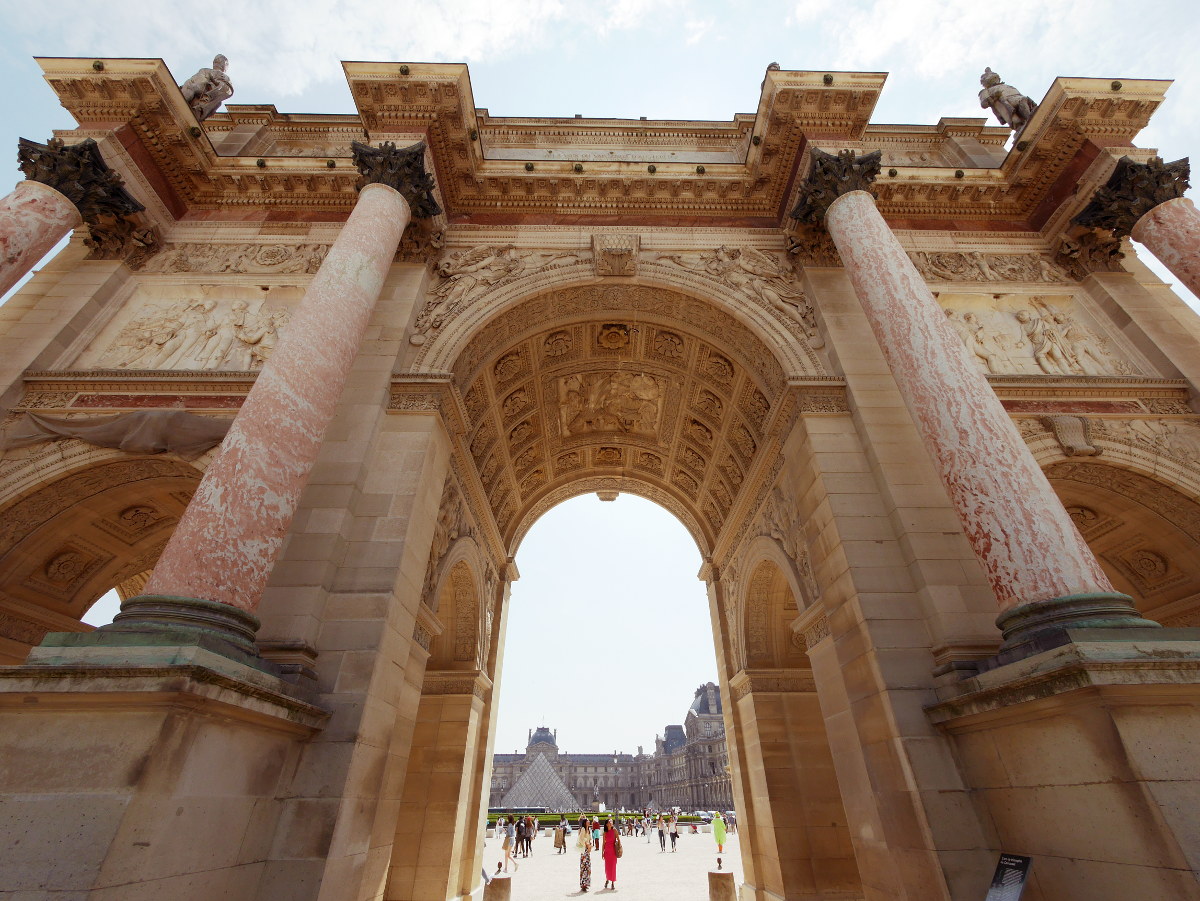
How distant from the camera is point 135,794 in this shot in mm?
3518

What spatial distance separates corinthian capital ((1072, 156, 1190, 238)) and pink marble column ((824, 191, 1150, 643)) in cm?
507

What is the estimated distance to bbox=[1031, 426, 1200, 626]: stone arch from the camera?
8.30 meters

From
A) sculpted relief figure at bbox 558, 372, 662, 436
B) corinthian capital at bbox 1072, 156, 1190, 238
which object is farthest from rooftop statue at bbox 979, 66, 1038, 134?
sculpted relief figure at bbox 558, 372, 662, 436

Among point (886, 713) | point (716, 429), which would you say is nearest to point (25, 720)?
point (886, 713)

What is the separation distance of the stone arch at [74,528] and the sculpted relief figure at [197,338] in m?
1.69

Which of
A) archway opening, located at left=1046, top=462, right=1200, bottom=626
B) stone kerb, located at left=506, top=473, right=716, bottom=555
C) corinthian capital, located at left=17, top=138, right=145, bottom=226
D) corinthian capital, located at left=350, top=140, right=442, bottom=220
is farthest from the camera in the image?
stone kerb, located at left=506, top=473, right=716, bottom=555

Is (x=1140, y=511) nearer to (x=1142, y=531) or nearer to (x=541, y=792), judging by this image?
(x=1142, y=531)

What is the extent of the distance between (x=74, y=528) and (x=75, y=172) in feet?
19.1

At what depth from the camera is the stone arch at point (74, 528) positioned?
7984 mm

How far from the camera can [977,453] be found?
610 cm

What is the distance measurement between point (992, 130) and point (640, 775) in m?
119

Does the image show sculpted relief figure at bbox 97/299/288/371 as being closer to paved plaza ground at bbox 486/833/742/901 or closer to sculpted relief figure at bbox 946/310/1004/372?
sculpted relief figure at bbox 946/310/1004/372

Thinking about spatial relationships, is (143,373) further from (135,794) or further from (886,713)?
(886,713)

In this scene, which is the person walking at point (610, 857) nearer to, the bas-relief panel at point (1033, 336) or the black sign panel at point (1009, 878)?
the black sign panel at point (1009, 878)
